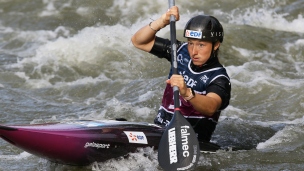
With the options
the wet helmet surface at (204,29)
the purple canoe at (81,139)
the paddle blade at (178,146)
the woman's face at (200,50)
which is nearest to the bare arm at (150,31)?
the wet helmet surface at (204,29)

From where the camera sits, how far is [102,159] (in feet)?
→ 17.1

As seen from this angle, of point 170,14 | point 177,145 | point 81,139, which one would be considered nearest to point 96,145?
point 81,139

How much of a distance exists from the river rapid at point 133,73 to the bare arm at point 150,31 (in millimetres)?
988

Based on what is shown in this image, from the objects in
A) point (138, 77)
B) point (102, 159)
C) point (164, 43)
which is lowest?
point (138, 77)

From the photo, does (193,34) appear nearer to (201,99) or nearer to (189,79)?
(189,79)

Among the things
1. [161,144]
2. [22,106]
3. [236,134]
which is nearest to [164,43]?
[161,144]

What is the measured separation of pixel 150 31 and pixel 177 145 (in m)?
1.13

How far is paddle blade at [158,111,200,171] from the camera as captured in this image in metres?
4.89

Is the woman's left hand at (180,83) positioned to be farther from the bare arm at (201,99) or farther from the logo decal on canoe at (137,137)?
the logo decal on canoe at (137,137)

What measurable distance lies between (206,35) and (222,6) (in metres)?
8.61

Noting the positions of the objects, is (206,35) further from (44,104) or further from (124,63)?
(124,63)

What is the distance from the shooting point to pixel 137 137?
Answer: 5.26 meters

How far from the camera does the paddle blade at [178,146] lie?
4.89m

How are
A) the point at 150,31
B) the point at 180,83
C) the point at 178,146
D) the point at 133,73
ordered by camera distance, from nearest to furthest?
the point at 180,83, the point at 178,146, the point at 150,31, the point at 133,73
